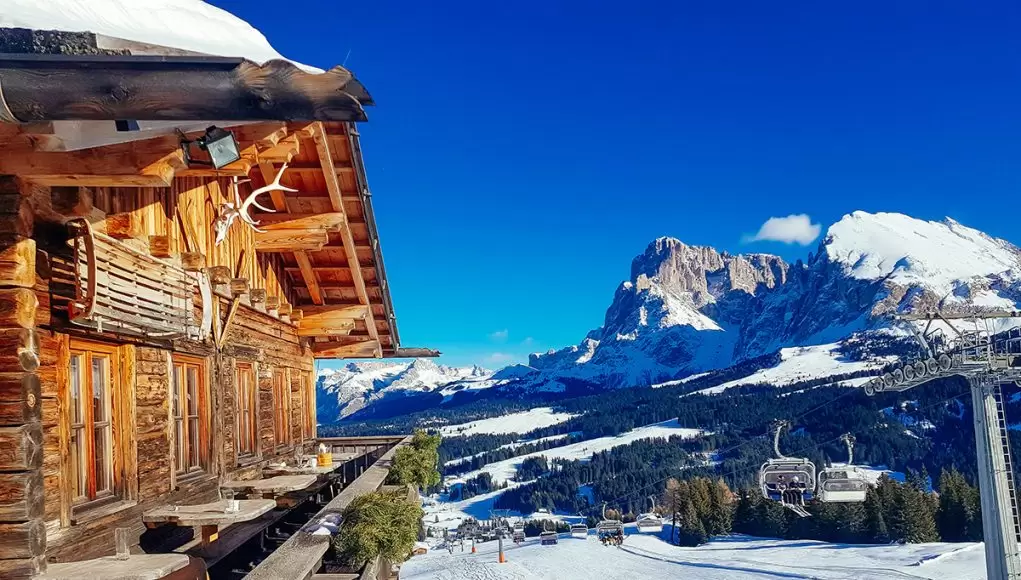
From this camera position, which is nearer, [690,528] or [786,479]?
[786,479]

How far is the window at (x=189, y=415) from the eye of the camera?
27.8 feet

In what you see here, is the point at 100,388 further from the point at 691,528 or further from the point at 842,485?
the point at 691,528

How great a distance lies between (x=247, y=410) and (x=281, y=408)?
2347mm

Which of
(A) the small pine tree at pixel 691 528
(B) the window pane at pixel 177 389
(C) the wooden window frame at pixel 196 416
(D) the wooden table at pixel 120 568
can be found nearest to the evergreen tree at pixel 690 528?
(A) the small pine tree at pixel 691 528

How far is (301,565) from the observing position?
15.5 feet

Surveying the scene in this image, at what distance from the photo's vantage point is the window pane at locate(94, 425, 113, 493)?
6.55 metres

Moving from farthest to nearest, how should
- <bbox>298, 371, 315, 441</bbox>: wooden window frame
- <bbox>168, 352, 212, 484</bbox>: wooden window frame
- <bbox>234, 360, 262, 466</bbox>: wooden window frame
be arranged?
1. <bbox>298, 371, 315, 441</bbox>: wooden window frame
2. <bbox>234, 360, 262, 466</bbox>: wooden window frame
3. <bbox>168, 352, 212, 484</bbox>: wooden window frame

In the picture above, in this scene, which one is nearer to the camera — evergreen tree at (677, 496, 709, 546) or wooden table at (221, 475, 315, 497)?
wooden table at (221, 475, 315, 497)

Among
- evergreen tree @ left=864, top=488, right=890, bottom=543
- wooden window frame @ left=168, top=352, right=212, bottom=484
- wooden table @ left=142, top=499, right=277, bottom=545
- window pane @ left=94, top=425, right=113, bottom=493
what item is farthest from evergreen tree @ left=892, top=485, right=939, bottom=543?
window pane @ left=94, top=425, right=113, bottom=493

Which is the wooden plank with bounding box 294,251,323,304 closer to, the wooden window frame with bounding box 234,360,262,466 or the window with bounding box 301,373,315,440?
the window with bounding box 301,373,315,440

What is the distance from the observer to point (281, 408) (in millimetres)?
13672

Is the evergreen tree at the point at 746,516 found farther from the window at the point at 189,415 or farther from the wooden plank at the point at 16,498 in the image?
the wooden plank at the point at 16,498

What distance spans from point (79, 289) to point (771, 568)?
204 ft

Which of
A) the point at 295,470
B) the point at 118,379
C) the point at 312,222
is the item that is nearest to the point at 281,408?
the point at 295,470
